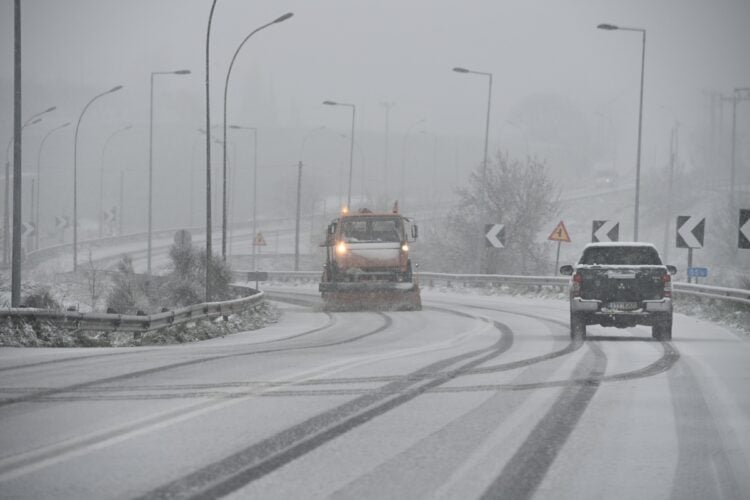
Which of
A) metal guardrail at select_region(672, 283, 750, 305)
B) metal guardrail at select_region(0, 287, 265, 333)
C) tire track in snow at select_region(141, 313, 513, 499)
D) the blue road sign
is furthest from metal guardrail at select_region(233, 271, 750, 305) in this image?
tire track in snow at select_region(141, 313, 513, 499)

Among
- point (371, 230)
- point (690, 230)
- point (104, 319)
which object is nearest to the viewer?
point (104, 319)

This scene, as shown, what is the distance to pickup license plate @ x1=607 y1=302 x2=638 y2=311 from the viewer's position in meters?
18.7

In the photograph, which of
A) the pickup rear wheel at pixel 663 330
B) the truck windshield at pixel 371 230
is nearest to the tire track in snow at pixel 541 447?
the pickup rear wheel at pixel 663 330

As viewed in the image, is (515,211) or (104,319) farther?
(515,211)

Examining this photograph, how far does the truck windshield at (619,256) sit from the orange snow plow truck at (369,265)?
33.8 ft

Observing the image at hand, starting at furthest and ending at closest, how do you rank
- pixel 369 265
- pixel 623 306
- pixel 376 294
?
pixel 369 265, pixel 376 294, pixel 623 306

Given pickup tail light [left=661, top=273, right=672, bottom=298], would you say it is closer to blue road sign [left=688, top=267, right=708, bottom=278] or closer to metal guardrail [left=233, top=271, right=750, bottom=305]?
metal guardrail [left=233, top=271, right=750, bottom=305]

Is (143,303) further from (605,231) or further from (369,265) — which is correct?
(605,231)

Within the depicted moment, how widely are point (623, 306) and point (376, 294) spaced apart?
12.0 metres

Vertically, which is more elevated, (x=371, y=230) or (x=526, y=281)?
(x=371, y=230)

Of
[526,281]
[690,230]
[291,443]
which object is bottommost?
[526,281]

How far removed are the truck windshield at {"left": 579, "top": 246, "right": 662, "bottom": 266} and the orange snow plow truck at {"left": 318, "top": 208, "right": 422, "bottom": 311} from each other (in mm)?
10294

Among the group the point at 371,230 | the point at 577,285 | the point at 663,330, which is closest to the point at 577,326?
the point at 577,285

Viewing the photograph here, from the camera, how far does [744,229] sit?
2217 cm
